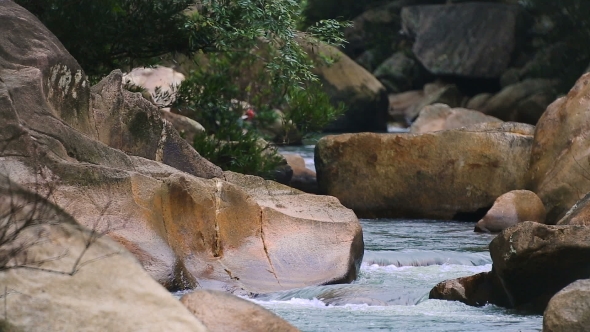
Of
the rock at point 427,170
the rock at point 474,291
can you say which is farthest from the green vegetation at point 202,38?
the rock at point 474,291

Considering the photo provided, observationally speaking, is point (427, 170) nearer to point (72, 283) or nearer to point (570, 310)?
point (570, 310)

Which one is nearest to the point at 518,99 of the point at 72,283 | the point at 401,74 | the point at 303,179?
the point at 401,74

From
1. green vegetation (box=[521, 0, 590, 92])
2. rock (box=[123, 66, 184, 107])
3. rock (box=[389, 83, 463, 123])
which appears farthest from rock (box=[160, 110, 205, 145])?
rock (box=[389, 83, 463, 123])

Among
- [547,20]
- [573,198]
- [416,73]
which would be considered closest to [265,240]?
[573,198]

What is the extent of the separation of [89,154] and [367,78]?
21601 mm

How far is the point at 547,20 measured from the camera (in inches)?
1208

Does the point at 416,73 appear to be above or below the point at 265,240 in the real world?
below

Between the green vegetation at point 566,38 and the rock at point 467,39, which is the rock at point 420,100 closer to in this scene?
the rock at point 467,39

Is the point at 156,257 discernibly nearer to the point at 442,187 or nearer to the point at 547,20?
the point at 442,187

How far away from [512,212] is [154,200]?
538cm

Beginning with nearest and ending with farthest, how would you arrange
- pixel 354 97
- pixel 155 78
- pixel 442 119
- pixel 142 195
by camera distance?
pixel 142 195 < pixel 155 78 < pixel 442 119 < pixel 354 97

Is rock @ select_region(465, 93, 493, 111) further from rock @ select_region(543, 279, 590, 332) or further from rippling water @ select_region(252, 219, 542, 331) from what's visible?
rock @ select_region(543, 279, 590, 332)

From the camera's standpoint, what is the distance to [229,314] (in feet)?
17.3

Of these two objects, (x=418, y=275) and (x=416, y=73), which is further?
A: (x=416, y=73)
